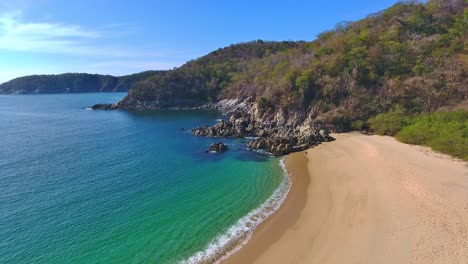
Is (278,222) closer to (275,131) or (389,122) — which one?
(389,122)

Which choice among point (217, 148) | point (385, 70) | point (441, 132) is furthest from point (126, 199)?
point (385, 70)

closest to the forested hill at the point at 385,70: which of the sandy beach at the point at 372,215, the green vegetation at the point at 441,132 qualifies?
the green vegetation at the point at 441,132

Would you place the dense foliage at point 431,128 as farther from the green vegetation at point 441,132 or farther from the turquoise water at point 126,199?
the turquoise water at point 126,199

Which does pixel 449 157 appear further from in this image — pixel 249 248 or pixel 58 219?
pixel 58 219

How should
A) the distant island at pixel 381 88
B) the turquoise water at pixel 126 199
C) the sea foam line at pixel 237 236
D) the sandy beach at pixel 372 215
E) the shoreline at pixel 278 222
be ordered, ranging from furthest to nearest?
the distant island at pixel 381 88 < the turquoise water at pixel 126 199 < the shoreline at pixel 278 222 < the sea foam line at pixel 237 236 < the sandy beach at pixel 372 215

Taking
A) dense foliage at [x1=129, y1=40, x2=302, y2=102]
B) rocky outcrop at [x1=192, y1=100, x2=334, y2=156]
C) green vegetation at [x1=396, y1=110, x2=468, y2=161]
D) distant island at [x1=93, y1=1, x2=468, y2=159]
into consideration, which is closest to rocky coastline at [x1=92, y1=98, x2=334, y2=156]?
rocky outcrop at [x1=192, y1=100, x2=334, y2=156]

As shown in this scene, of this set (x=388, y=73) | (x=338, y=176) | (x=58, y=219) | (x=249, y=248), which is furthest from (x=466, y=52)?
(x=58, y=219)
